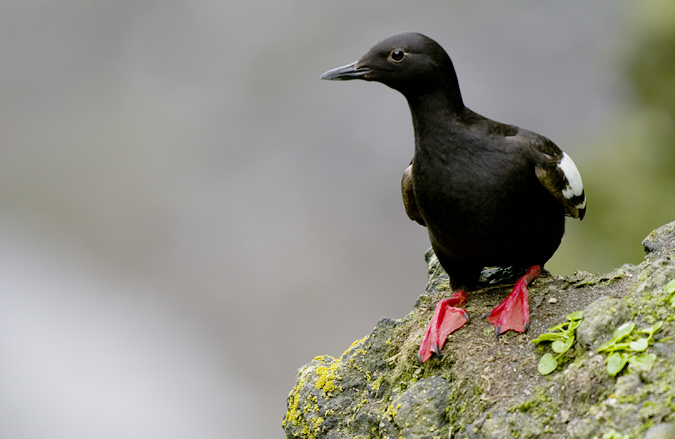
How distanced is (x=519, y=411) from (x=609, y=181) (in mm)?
5448

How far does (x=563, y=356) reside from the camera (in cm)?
363

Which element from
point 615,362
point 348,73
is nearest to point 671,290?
point 615,362

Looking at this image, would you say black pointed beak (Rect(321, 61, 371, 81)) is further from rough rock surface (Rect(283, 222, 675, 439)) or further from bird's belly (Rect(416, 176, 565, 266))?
rough rock surface (Rect(283, 222, 675, 439))

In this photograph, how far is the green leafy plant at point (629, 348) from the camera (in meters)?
3.17

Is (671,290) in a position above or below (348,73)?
below

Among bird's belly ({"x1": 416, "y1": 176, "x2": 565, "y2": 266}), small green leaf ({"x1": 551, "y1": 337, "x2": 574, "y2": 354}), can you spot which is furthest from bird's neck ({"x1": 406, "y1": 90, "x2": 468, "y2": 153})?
small green leaf ({"x1": 551, "y1": 337, "x2": 574, "y2": 354})

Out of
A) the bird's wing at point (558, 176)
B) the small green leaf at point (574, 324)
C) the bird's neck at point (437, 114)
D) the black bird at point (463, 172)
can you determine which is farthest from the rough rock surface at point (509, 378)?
the bird's neck at point (437, 114)

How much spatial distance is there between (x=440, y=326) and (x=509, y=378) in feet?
Answer: 2.33

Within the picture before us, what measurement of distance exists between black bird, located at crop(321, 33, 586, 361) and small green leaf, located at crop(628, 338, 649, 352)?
1077mm

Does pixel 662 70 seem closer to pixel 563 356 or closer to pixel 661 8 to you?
pixel 661 8

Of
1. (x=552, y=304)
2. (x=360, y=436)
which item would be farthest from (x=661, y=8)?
(x=360, y=436)

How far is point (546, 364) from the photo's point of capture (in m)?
3.64

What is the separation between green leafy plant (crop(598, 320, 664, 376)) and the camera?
3.17 meters

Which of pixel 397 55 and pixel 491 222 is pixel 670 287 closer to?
pixel 491 222
